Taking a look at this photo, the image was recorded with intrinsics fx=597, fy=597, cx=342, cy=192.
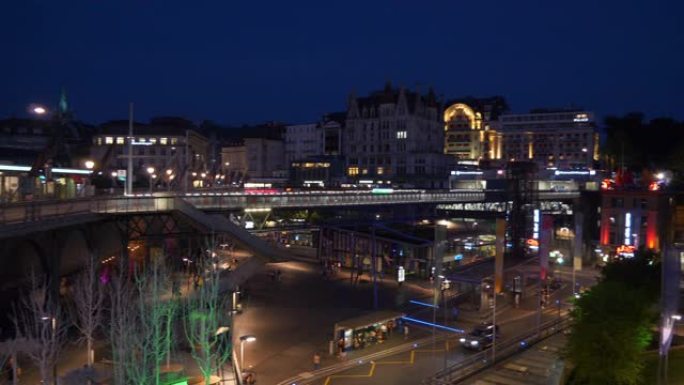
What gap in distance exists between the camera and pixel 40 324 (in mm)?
28266

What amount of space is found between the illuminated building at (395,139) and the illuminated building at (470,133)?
79.7ft

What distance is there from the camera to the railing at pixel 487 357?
26516 mm

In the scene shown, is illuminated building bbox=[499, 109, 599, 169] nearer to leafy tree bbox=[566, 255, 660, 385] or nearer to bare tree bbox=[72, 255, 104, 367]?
leafy tree bbox=[566, 255, 660, 385]

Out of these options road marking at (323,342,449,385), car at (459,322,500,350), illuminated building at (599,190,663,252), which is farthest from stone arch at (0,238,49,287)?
illuminated building at (599,190,663,252)

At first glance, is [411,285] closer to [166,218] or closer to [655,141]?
[166,218]

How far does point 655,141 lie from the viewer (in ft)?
344

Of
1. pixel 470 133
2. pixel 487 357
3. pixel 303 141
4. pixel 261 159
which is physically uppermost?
pixel 470 133

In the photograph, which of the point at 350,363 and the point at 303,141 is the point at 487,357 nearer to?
the point at 350,363

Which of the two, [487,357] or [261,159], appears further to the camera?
[261,159]

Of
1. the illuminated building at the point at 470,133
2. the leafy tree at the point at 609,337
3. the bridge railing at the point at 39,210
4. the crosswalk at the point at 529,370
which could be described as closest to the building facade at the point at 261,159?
the illuminated building at the point at 470,133

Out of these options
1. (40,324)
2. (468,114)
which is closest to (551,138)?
(468,114)

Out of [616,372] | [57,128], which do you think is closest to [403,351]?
[616,372]

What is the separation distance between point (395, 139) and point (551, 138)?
48095 mm

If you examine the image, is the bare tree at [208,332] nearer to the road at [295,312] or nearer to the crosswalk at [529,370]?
the road at [295,312]
